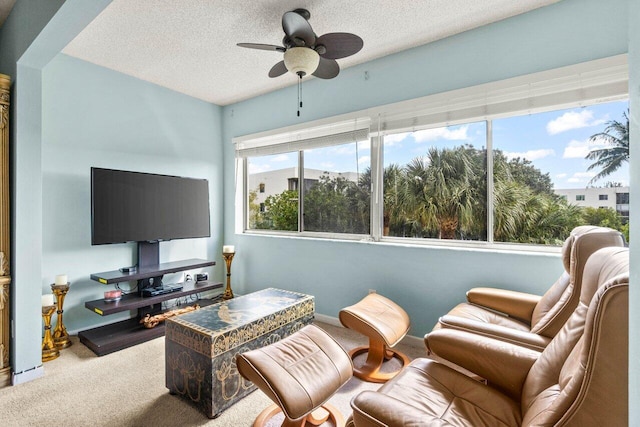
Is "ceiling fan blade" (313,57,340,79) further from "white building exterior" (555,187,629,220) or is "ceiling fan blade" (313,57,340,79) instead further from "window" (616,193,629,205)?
"window" (616,193,629,205)

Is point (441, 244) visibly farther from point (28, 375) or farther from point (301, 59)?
point (28, 375)

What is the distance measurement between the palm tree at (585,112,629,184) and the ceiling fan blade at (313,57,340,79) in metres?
1.89

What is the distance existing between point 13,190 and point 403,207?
3037mm

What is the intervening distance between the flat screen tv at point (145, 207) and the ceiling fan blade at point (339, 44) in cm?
225

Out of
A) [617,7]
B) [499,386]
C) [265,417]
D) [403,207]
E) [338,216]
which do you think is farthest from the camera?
[338,216]

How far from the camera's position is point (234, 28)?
252 centimetres

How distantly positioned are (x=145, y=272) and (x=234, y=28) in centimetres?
239

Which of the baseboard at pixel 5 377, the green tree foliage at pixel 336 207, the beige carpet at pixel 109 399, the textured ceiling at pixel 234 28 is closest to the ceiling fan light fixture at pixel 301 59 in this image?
the textured ceiling at pixel 234 28

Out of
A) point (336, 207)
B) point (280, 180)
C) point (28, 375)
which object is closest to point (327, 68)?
point (336, 207)

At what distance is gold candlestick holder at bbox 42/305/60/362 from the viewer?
100.0 inches

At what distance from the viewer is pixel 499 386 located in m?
1.45

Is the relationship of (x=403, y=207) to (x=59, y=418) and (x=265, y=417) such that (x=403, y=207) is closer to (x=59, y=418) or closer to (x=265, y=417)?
(x=265, y=417)

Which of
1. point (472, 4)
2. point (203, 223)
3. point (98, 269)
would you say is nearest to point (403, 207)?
point (472, 4)

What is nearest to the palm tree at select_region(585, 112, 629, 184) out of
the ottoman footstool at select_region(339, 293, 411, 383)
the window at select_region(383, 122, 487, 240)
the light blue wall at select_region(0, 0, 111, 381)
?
the window at select_region(383, 122, 487, 240)
